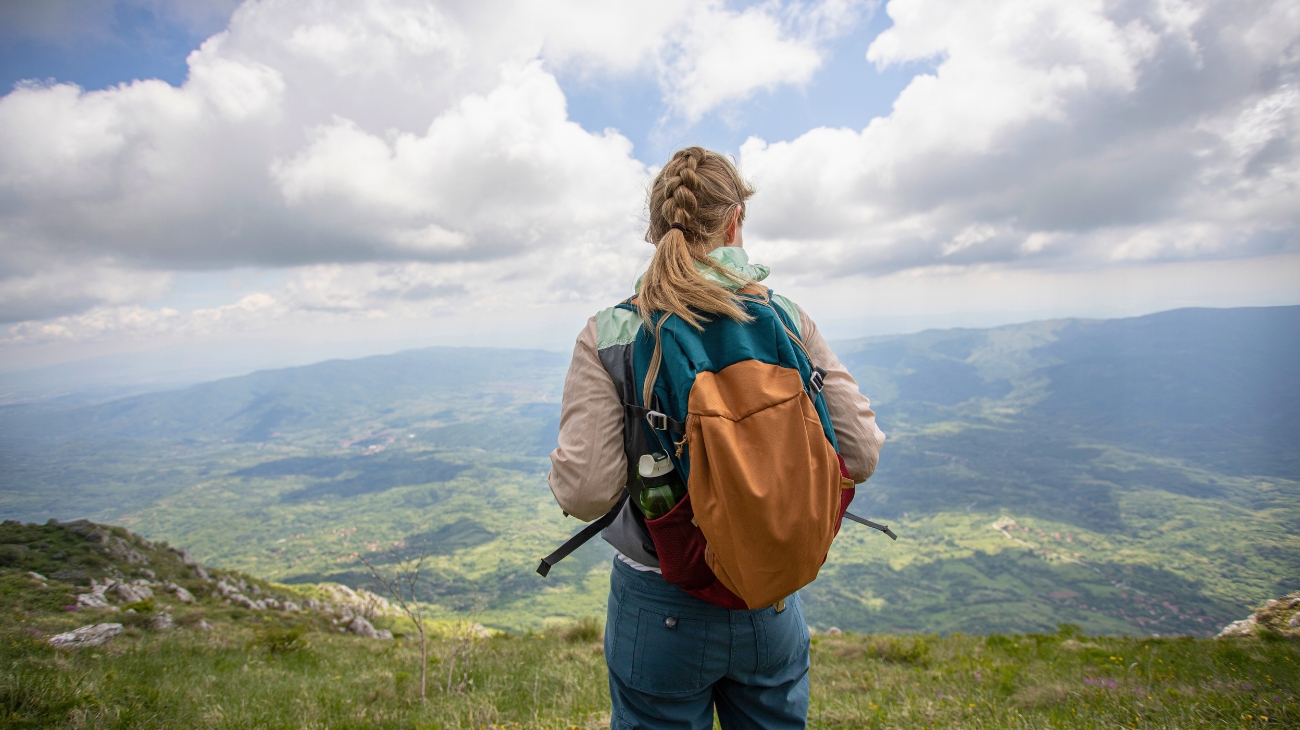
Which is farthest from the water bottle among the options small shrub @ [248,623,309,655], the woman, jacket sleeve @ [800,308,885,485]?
small shrub @ [248,623,309,655]

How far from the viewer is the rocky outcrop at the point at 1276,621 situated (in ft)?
23.6

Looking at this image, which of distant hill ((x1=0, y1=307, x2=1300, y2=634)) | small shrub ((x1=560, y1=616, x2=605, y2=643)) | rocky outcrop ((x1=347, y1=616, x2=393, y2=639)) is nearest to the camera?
small shrub ((x1=560, y1=616, x2=605, y2=643))

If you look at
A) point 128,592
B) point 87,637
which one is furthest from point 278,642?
point 128,592

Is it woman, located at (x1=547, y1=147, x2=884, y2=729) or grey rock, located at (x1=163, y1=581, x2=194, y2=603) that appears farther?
grey rock, located at (x1=163, y1=581, x2=194, y2=603)

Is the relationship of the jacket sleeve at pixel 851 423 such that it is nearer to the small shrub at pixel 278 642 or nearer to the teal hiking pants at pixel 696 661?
the teal hiking pants at pixel 696 661

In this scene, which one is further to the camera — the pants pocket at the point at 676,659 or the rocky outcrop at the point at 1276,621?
the rocky outcrop at the point at 1276,621

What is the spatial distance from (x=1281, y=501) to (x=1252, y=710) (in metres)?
177

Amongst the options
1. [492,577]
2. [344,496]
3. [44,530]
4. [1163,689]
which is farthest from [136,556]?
[344,496]

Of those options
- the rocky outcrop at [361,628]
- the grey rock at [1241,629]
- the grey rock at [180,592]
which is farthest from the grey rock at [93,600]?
the grey rock at [1241,629]

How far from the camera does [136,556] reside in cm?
1886

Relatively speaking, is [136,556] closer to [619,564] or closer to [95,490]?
[619,564]

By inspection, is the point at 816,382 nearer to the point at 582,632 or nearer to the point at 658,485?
the point at 658,485

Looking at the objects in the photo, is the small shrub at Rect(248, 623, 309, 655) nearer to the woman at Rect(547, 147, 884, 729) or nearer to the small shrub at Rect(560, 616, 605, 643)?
the small shrub at Rect(560, 616, 605, 643)

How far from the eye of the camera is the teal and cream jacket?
1.78 metres
